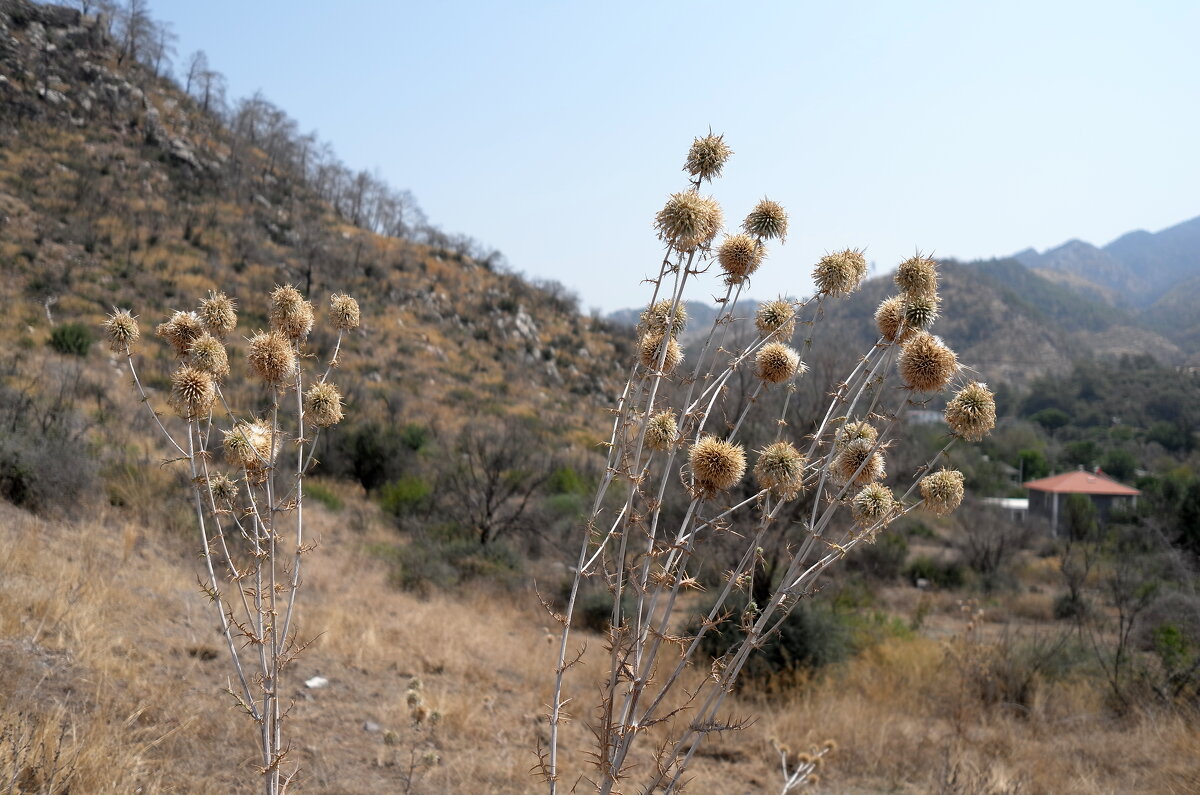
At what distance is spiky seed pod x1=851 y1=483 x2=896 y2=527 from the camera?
2.31 m

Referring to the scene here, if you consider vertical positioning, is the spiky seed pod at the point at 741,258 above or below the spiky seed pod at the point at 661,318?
above

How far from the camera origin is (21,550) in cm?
679

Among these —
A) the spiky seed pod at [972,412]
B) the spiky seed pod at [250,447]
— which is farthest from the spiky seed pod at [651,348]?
the spiky seed pod at [250,447]

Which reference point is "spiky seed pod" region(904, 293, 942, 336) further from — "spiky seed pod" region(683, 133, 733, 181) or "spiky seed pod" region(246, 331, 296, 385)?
"spiky seed pod" region(246, 331, 296, 385)

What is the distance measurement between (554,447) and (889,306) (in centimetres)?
2194

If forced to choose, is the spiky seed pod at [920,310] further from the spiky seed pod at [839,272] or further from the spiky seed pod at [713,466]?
the spiky seed pod at [713,466]

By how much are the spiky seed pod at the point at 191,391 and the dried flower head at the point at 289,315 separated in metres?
0.31

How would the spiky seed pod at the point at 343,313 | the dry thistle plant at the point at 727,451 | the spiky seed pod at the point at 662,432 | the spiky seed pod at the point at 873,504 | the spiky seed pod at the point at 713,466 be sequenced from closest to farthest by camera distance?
the dry thistle plant at the point at 727,451 → the spiky seed pod at the point at 713,466 → the spiky seed pod at the point at 873,504 → the spiky seed pod at the point at 662,432 → the spiky seed pod at the point at 343,313

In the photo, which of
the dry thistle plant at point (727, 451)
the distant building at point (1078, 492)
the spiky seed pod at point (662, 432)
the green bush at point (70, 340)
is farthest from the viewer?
the distant building at point (1078, 492)

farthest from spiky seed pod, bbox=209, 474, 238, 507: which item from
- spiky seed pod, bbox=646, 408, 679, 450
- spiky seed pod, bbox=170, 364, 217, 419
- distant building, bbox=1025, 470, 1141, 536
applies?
distant building, bbox=1025, 470, 1141, 536

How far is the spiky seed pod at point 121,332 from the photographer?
2.73 m

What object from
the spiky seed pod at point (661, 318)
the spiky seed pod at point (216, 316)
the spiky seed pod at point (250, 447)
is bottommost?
the spiky seed pod at point (250, 447)

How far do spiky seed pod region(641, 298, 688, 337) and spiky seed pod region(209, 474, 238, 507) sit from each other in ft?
5.61

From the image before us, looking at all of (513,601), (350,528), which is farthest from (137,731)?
(350,528)
